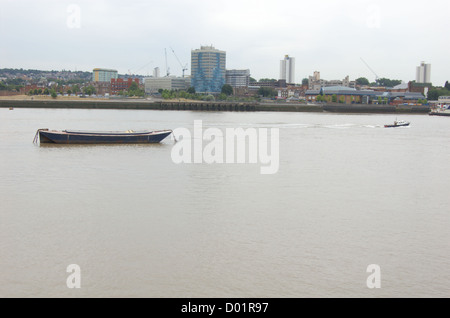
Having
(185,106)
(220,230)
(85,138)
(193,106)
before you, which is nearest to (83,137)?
(85,138)

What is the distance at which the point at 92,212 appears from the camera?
12312 millimetres

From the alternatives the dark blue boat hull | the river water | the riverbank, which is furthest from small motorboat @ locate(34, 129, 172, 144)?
the riverbank

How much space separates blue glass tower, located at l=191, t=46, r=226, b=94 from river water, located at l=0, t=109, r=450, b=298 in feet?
510

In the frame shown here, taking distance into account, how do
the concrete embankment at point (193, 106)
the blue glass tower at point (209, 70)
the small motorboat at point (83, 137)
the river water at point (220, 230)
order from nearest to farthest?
the river water at point (220, 230) → the small motorboat at point (83, 137) → the concrete embankment at point (193, 106) → the blue glass tower at point (209, 70)

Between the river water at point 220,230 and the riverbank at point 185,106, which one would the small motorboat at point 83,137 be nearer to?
the river water at point 220,230

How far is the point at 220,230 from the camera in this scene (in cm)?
1100

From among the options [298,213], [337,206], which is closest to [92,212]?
[298,213]

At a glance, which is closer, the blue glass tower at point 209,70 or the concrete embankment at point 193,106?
the concrete embankment at point 193,106

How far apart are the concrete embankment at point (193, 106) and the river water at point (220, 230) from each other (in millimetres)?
64216

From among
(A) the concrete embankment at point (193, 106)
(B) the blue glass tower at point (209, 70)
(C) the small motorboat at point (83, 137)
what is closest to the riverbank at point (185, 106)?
(A) the concrete embankment at point (193, 106)

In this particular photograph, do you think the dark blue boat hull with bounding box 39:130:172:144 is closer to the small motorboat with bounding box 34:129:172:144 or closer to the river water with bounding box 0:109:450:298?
the small motorboat with bounding box 34:129:172:144

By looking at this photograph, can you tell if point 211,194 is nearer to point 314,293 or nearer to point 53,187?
point 53,187

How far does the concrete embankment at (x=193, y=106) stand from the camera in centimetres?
8116

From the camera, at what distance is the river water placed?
27.1ft
